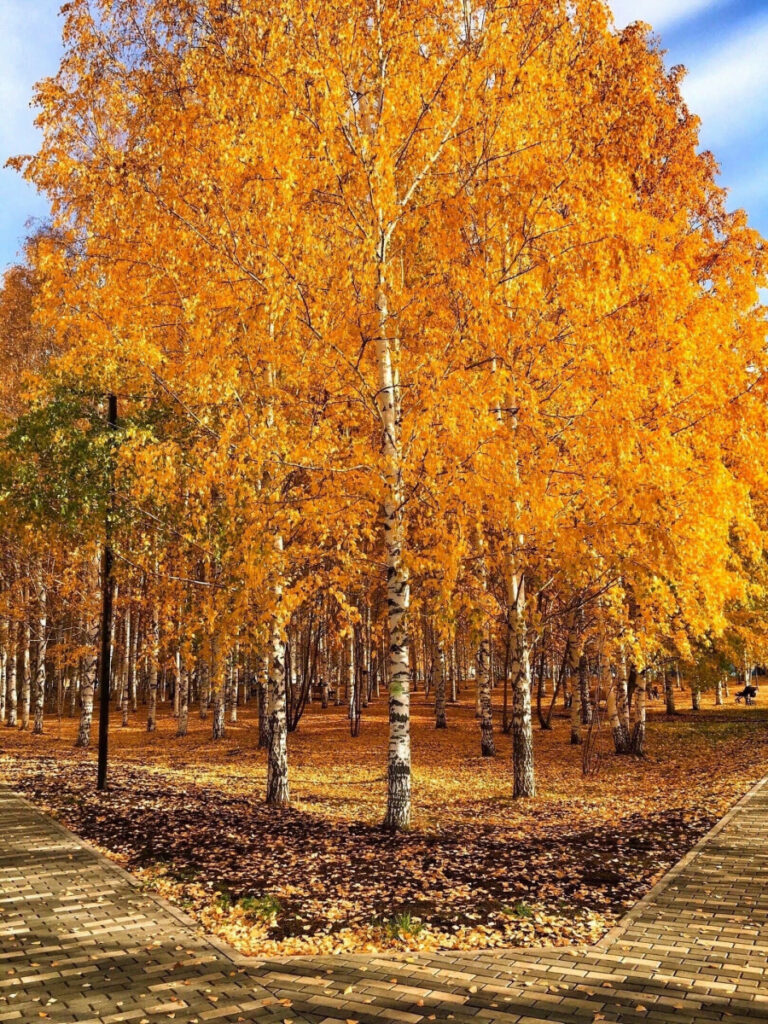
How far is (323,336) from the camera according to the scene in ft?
33.2

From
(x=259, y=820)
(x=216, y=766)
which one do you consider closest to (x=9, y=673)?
(x=216, y=766)

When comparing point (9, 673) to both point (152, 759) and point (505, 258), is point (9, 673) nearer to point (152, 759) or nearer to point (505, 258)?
point (152, 759)

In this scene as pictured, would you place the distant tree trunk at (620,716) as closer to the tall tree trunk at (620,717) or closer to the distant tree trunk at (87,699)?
the tall tree trunk at (620,717)

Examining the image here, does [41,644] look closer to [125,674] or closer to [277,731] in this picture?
[125,674]

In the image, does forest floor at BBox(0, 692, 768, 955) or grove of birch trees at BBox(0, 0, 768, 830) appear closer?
forest floor at BBox(0, 692, 768, 955)

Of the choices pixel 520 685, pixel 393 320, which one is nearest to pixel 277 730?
pixel 520 685

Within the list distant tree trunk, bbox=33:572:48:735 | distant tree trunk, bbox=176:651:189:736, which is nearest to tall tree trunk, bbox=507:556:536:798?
distant tree trunk, bbox=176:651:189:736

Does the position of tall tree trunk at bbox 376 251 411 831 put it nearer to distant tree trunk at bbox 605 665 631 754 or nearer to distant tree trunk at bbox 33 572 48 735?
distant tree trunk at bbox 605 665 631 754

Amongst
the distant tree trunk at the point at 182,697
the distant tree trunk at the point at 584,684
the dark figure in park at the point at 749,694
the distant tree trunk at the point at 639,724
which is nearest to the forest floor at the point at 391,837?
the distant tree trunk at the point at 639,724

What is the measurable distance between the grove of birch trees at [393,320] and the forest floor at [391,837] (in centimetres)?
127

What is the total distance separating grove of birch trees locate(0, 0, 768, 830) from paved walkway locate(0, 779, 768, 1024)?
3.97m

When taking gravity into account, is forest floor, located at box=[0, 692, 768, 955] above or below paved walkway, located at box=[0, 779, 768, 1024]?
below

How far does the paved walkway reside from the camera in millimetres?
4723

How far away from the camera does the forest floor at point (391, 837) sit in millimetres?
6602
